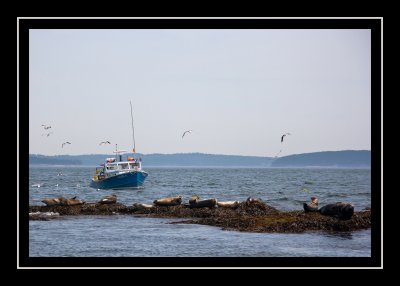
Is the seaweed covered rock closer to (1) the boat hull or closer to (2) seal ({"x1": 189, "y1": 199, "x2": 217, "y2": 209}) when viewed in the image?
(2) seal ({"x1": 189, "y1": 199, "x2": 217, "y2": 209})

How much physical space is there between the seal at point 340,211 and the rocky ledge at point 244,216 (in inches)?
11.2

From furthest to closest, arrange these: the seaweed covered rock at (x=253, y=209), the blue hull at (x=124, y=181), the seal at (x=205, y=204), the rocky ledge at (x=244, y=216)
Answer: the blue hull at (x=124, y=181), the seal at (x=205, y=204), the seaweed covered rock at (x=253, y=209), the rocky ledge at (x=244, y=216)

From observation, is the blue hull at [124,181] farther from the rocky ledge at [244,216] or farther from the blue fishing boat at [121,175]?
the rocky ledge at [244,216]

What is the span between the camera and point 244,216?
3191 cm

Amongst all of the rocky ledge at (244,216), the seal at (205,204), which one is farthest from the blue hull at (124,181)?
the seal at (205,204)

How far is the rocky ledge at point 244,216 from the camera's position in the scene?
2788 centimetres

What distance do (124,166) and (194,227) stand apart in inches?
1466
